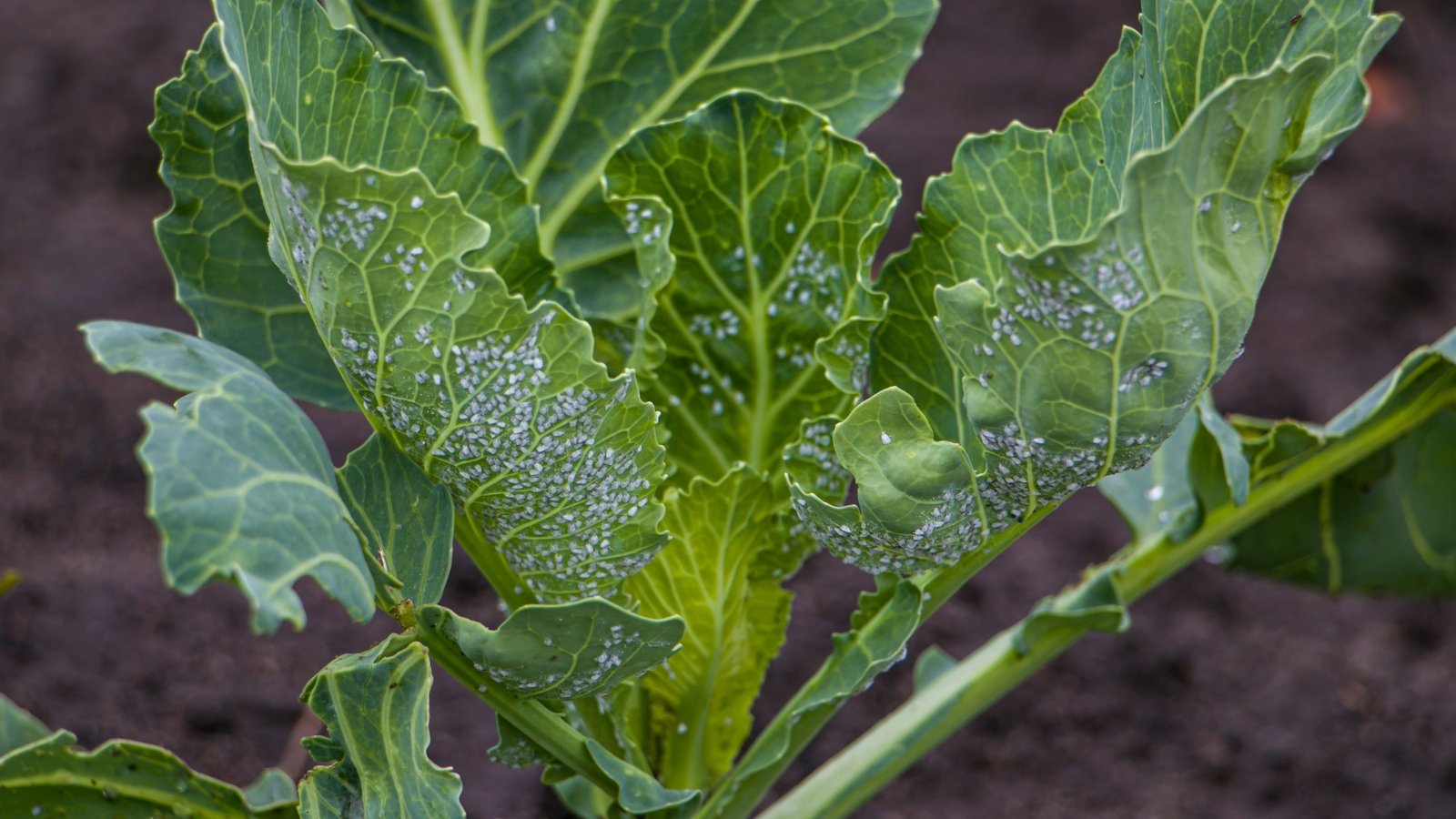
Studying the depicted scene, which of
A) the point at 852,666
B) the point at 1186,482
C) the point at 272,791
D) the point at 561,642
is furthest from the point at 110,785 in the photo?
the point at 1186,482

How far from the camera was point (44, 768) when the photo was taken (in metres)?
0.95

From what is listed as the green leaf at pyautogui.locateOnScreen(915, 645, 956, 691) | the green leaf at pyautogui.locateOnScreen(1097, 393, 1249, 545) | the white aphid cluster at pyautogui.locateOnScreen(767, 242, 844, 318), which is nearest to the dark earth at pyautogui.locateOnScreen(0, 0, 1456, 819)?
the green leaf at pyautogui.locateOnScreen(915, 645, 956, 691)

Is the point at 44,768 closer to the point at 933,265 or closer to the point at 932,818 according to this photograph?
the point at 933,265

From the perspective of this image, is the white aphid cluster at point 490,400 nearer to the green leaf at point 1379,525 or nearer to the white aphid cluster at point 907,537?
the white aphid cluster at point 907,537

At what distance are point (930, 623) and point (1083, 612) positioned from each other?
82cm

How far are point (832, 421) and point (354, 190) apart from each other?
1.33ft

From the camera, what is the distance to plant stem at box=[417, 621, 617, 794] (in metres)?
0.83

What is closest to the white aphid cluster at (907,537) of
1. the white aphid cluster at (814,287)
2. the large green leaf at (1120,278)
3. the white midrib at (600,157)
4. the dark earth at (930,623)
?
the large green leaf at (1120,278)

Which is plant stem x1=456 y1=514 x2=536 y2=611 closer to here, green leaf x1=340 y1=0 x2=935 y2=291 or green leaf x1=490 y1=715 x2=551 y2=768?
green leaf x1=490 y1=715 x2=551 y2=768

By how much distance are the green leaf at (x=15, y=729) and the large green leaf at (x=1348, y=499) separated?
99cm

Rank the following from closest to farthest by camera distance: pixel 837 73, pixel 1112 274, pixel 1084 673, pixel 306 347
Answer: pixel 1112 274, pixel 306 347, pixel 837 73, pixel 1084 673

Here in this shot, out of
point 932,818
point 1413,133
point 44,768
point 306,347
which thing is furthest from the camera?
point 1413,133

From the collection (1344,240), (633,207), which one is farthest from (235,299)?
(1344,240)

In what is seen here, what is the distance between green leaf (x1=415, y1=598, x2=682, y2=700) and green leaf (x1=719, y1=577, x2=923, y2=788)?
15 centimetres
